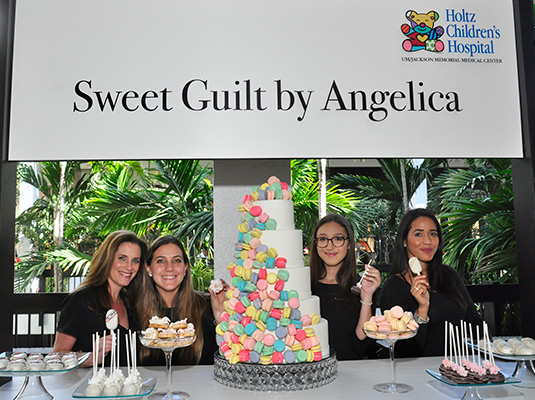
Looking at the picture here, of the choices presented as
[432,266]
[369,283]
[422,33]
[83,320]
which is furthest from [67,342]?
[422,33]

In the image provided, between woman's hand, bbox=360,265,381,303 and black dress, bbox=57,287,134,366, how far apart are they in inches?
60.0

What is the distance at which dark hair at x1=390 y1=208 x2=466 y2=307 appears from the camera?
3.21 meters

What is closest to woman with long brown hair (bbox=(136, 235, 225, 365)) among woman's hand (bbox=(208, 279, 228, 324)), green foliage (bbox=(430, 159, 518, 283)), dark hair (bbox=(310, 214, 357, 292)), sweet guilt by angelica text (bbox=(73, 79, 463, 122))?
woman's hand (bbox=(208, 279, 228, 324))

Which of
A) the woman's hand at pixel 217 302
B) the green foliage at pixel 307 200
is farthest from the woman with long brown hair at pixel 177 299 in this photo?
the green foliage at pixel 307 200

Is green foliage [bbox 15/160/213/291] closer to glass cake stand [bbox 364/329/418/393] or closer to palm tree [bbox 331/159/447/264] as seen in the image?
palm tree [bbox 331/159/447/264]

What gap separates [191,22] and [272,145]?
0.83 m

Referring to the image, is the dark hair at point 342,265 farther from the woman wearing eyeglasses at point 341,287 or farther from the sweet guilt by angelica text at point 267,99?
the sweet guilt by angelica text at point 267,99

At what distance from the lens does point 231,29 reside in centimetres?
263

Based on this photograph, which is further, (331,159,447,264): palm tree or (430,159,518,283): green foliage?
(331,159,447,264): palm tree

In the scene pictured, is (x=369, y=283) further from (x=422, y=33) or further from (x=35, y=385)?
(x=35, y=385)

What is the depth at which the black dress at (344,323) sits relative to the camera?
3.08 metres

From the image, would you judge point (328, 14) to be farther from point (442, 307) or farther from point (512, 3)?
point (442, 307)

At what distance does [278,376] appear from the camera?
210cm

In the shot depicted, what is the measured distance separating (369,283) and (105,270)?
172 centimetres
